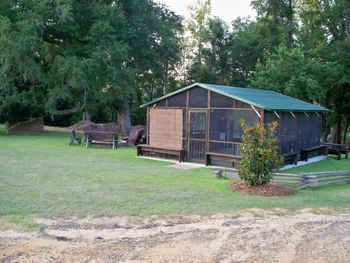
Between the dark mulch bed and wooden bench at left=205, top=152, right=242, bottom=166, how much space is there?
3.02 metres

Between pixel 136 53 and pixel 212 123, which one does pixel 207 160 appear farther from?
pixel 136 53

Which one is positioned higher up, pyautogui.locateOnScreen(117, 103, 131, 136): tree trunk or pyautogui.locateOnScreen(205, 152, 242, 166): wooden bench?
pyautogui.locateOnScreen(117, 103, 131, 136): tree trunk

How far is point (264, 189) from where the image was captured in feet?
28.6

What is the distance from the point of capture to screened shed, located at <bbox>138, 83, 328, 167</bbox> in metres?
12.6

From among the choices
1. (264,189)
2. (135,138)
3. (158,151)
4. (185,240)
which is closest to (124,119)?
(135,138)

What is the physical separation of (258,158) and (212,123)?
4621 mm

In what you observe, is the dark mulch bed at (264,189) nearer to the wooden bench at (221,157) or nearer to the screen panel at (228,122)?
the wooden bench at (221,157)

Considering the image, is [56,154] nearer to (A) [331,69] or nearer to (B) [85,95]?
(B) [85,95]

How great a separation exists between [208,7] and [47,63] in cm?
2120

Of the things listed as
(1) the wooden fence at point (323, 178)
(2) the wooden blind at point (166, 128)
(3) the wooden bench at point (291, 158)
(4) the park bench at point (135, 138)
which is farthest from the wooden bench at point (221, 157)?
(4) the park bench at point (135, 138)

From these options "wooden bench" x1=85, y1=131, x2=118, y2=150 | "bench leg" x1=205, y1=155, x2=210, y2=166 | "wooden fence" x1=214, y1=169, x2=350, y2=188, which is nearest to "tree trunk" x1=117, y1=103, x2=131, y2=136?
"wooden bench" x1=85, y1=131, x2=118, y2=150

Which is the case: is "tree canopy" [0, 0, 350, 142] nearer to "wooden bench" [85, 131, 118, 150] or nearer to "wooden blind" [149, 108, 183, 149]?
"wooden bench" [85, 131, 118, 150]

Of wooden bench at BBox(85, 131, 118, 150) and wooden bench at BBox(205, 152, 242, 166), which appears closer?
wooden bench at BBox(205, 152, 242, 166)

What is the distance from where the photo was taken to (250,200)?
7887mm
